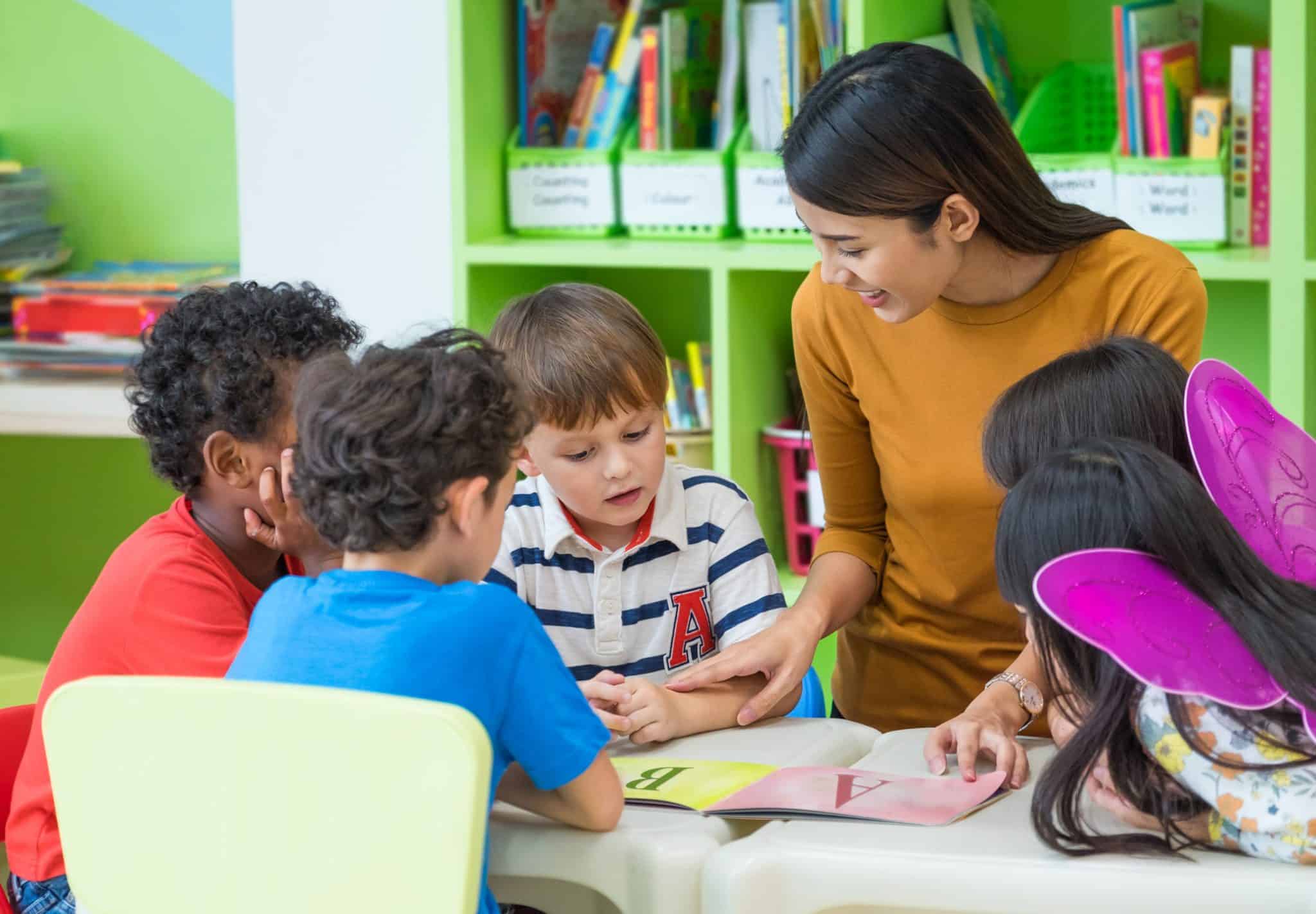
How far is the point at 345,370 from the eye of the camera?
1.06 metres

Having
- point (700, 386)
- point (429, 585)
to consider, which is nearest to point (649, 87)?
point (700, 386)

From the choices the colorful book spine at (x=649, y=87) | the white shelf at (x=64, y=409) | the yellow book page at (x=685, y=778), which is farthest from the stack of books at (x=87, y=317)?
the yellow book page at (x=685, y=778)

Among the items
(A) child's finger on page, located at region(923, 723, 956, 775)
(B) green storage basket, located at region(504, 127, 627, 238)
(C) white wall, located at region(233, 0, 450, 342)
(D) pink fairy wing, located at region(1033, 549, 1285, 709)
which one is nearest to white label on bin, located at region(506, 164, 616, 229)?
(B) green storage basket, located at region(504, 127, 627, 238)

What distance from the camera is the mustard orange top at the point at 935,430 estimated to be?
1.39 m

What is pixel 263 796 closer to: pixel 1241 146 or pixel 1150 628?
pixel 1150 628

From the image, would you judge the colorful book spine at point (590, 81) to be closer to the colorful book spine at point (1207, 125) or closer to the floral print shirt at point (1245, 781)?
the colorful book spine at point (1207, 125)

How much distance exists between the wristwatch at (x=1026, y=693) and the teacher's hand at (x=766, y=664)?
17 centimetres

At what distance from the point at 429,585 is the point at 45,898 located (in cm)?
52

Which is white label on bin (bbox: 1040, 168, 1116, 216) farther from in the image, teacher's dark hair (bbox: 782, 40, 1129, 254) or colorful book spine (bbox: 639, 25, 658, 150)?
teacher's dark hair (bbox: 782, 40, 1129, 254)

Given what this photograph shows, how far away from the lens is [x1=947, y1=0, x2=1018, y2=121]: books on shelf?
219 cm

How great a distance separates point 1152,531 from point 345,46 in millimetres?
1829

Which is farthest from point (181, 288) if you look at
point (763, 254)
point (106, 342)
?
point (763, 254)

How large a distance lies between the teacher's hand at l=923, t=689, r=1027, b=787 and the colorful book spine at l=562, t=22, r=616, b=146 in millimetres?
1385

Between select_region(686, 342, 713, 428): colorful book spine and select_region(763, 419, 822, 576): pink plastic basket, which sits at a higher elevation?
select_region(686, 342, 713, 428): colorful book spine
